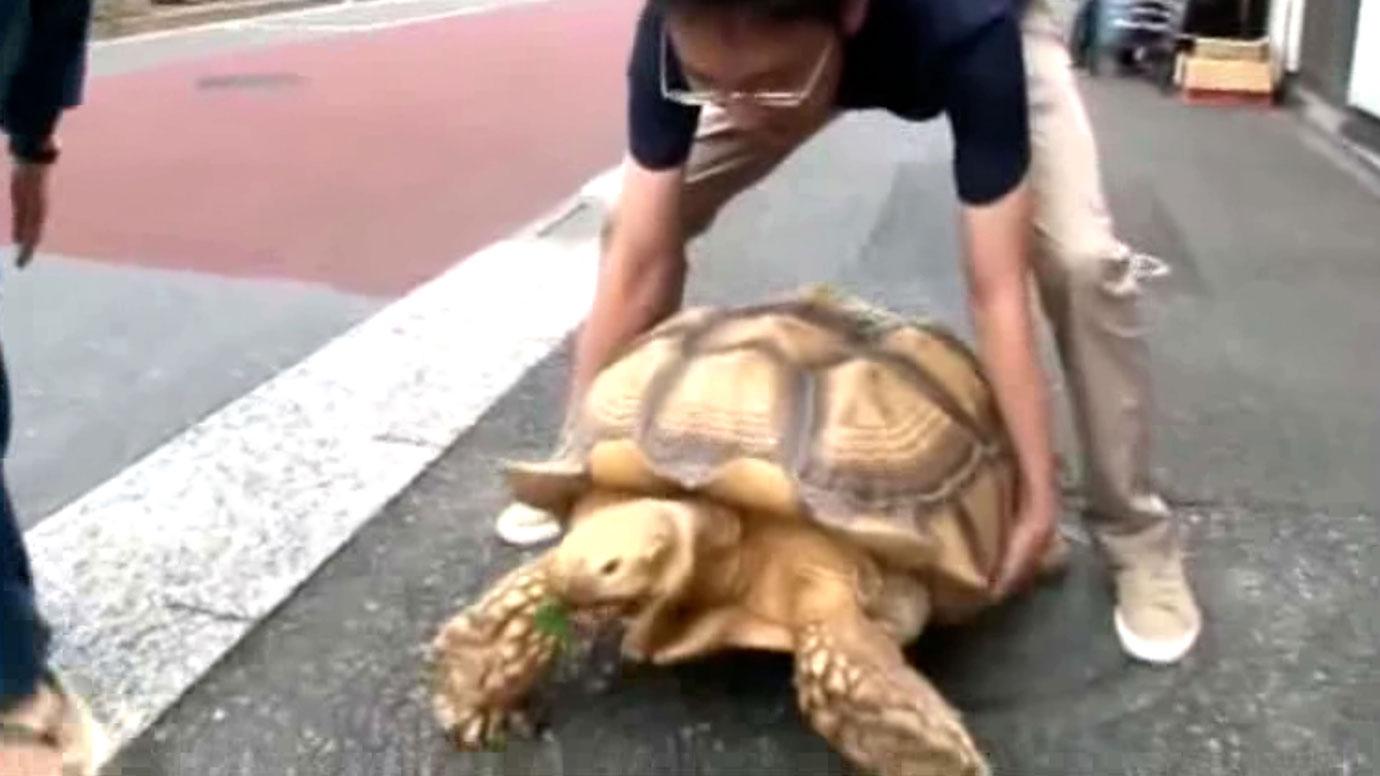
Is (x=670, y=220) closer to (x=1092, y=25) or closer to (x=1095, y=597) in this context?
(x=1095, y=597)

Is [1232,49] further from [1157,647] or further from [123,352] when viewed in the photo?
[1157,647]

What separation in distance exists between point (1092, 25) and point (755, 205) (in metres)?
4.36

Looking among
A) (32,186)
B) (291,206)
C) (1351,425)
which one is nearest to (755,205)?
(291,206)

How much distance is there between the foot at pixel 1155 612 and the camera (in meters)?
2.25

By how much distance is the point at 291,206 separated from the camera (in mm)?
5332

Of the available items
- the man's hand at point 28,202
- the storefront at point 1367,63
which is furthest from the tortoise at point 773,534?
the storefront at point 1367,63

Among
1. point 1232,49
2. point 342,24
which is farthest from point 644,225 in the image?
point 342,24

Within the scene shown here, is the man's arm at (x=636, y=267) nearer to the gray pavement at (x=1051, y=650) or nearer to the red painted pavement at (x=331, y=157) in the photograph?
the gray pavement at (x=1051, y=650)

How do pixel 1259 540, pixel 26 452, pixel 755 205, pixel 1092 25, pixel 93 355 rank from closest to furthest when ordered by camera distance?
pixel 1259 540 < pixel 26 452 < pixel 93 355 < pixel 755 205 < pixel 1092 25

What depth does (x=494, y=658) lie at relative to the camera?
6.50 ft

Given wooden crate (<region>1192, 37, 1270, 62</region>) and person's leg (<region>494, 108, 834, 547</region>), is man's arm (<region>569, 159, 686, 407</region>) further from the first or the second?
wooden crate (<region>1192, 37, 1270, 62</region>)

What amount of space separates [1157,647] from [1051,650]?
0.43 ft

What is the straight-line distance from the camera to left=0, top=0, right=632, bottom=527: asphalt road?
3.45 m

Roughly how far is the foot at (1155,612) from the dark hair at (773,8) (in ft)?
2.86
